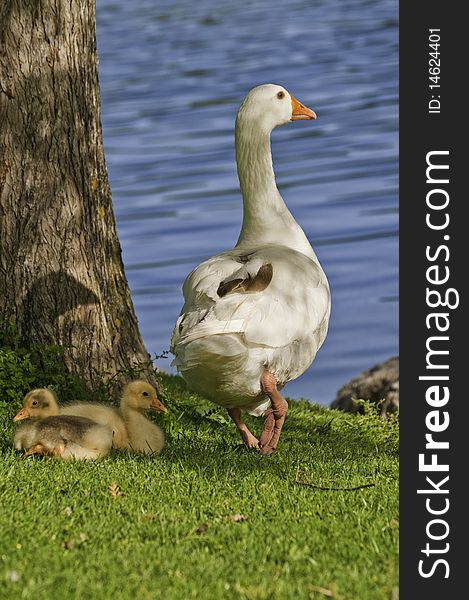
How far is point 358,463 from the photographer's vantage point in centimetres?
770

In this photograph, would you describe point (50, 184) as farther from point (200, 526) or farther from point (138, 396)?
point (200, 526)

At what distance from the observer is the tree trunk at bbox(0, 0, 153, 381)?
906cm

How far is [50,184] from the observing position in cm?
913

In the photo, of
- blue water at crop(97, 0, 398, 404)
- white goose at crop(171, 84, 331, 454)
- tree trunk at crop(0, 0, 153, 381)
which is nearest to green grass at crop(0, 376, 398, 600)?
white goose at crop(171, 84, 331, 454)

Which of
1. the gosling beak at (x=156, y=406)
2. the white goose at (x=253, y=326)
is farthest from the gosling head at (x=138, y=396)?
the white goose at (x=253, y=326)

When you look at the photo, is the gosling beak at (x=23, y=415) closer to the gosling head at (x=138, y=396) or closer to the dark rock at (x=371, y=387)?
the gosling head at (x=138, y=396)

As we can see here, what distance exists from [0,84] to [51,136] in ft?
1.79

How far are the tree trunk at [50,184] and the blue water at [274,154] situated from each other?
540 cm

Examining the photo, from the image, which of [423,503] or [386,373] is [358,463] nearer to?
[423,503]

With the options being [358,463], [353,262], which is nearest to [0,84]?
[358,463]

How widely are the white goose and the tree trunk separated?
4.47ft

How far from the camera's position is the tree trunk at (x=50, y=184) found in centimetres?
906

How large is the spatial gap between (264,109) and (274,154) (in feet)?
55.8

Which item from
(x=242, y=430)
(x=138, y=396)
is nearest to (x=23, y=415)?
(x=138, y=396)
